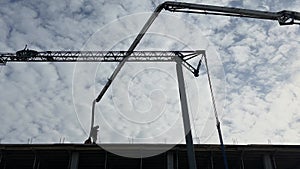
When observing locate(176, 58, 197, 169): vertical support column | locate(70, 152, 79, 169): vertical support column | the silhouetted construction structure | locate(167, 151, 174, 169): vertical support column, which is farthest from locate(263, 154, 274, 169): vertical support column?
locate(70, 152, 79, 169): vertical support column

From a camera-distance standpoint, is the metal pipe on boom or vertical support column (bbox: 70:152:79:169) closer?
vertical support column (bbox: 70:152:79:169)

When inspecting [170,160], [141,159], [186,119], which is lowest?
[170,160]

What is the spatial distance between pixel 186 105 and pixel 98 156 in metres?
9.20

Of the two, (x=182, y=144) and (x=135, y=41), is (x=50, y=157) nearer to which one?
(x=182, y=144)

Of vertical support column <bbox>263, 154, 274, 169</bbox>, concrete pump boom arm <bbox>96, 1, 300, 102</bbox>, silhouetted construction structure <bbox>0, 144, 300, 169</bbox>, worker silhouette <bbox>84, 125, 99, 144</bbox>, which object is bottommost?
vertical support column <bbox>263, 154, 274, 169</bbox>

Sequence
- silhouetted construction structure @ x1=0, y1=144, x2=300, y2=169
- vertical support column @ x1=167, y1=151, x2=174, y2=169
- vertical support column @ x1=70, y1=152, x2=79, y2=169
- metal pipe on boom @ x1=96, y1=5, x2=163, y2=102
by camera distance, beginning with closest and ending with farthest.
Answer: vertical support column @ x1=70, y1=152, x2=79, y2=169, vertical support column @ x1=167, y1=151, x2=174, y2=169, silhouetted construction structure @ x1=0, y1=144, x2=300, y2=169, metal pipe on boom @ x1=96, y1=5, x2=163, y2=102

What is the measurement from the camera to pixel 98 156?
29.1 meters

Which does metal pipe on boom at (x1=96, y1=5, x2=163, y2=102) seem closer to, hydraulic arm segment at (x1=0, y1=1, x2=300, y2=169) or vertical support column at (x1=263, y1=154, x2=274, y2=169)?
hydraulic arm segment at (x1=0, y1=1, x2=300, y2=169)

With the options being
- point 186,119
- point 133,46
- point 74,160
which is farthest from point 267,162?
point 133,46

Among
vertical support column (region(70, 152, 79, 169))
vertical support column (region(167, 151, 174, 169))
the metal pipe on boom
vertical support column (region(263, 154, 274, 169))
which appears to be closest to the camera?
vertical support column (region(70, 152, 79, 169))

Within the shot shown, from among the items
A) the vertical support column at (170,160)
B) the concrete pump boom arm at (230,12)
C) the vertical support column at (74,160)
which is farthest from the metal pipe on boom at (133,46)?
the vertical support column at (74,160)

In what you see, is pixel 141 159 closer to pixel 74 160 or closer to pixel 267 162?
pixel 74 160

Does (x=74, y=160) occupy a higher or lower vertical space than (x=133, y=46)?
lower

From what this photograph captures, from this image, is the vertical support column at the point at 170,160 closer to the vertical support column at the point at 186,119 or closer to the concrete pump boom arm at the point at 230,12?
the vertical support column at the point at 186,119
